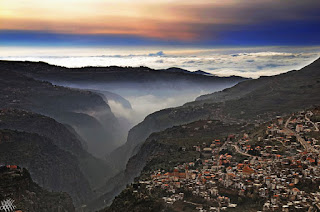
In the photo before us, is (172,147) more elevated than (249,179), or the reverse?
(249,179)

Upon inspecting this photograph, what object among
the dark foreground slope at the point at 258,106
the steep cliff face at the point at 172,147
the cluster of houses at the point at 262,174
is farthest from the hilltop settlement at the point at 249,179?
the dark foreground slope at the point at 258,106

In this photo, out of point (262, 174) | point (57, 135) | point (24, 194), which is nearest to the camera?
point (262, 174)

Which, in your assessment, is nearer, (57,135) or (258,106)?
(258,106)

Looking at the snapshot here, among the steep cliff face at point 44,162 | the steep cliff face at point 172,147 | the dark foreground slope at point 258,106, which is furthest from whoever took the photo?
the dark foreground slope at point 258,106

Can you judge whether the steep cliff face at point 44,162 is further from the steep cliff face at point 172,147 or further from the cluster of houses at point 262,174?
the cluster of houses at point 262,174

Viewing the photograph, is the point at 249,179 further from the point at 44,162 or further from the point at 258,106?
the point at 258,106

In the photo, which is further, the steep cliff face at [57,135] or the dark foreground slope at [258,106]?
the steep cliff face at [57,135]

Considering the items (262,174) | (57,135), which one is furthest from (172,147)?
(57,135)
